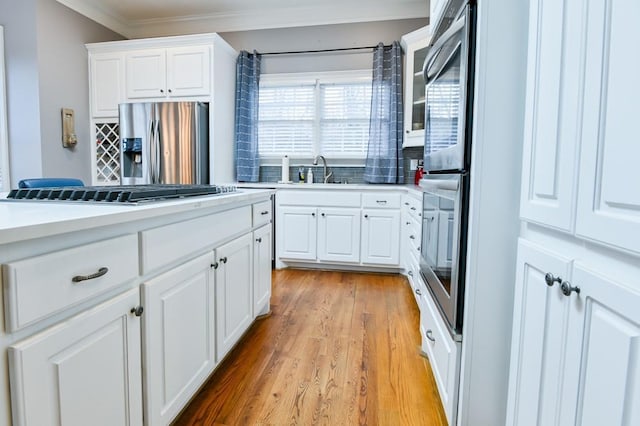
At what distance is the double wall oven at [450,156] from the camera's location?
113cm

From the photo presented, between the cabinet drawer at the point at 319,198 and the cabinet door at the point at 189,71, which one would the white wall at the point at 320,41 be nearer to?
the cabinet door at the point at 189,71

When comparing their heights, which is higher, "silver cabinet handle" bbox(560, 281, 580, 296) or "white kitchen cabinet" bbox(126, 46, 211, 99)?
"white kitchen cabinet" bbox(126, 46, 211, 99)

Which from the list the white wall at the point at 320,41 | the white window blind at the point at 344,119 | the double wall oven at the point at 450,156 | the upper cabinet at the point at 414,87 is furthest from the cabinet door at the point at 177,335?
the white wall at the point at 320,41

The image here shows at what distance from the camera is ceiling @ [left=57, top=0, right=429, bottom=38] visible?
366cm

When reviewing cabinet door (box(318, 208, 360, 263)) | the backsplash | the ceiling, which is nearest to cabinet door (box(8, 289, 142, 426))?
cabinet door (box(318, 208, 360, 263))

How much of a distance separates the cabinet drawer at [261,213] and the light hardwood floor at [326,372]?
684 mm

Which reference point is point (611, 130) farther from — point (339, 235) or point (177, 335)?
point (339, 235)

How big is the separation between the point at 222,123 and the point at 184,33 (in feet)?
4.57

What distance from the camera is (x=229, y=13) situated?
13.0ft

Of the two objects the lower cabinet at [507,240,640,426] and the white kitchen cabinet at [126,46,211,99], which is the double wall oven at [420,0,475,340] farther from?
the white kitchen cabinet at [126,46,211,99]

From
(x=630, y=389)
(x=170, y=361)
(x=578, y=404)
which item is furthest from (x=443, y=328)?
(x=170, y=361)

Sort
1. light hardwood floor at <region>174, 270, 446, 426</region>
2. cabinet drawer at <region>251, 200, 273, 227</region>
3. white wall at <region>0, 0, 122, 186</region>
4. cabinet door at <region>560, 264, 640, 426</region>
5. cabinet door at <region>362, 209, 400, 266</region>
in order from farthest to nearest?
1. cabinet door at <region>362, 209, 400, 266</region>
2. white wall at <region>0, 0, 122, 186</region>
3. cabinet drawer at <region>251, 200, 273, 227</region>
4. light hardwood floor at <region>174, 270, 446, 426</region>
5. cabinet door at <region>560, 264, 640, 426</region>

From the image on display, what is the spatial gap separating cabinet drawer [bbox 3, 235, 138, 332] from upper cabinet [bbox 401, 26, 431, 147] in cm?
296

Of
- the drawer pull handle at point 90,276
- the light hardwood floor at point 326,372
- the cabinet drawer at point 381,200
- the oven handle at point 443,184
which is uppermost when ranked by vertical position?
the oven handle at point 443,184
